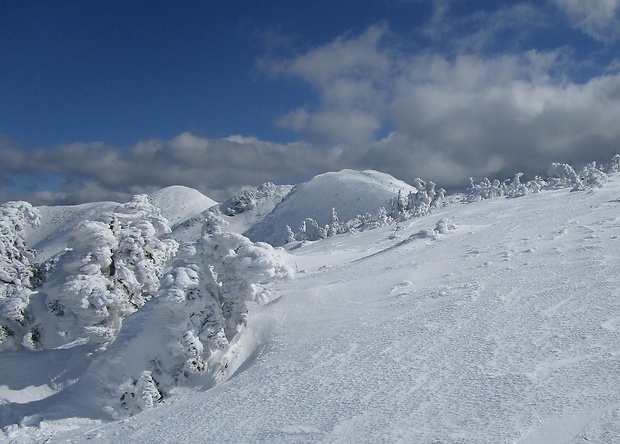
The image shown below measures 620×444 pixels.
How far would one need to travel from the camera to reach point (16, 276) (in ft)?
62.1

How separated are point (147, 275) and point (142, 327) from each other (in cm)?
450

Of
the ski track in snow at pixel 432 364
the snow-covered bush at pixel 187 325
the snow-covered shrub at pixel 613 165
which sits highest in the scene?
the snow-covered shrub at pixel 613 165

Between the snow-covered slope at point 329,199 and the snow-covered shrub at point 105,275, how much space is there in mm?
108622

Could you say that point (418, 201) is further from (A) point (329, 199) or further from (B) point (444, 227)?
(A) point (329, 199)

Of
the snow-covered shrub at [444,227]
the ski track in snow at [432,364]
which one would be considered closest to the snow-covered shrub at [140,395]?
the ski track in snow at [432,364]

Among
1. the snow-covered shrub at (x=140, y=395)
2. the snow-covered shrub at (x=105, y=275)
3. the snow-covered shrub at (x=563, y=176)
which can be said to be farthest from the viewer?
the snow-covered shrub at (x=563, y=176)

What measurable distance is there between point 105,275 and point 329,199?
131 m

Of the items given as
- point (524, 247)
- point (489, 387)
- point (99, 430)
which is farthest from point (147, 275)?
point (524, 247)

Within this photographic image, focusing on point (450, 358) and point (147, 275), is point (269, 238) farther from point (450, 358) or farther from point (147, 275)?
point (450, 358)

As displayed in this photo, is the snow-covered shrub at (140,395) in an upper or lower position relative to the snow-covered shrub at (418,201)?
→ lower

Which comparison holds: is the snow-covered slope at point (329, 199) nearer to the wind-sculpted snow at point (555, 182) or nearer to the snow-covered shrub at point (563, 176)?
the wind-sculpted snow at point (555, 182)

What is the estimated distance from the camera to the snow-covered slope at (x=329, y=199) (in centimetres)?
13512

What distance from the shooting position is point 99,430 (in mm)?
9875

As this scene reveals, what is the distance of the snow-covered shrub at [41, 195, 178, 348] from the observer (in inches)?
611
